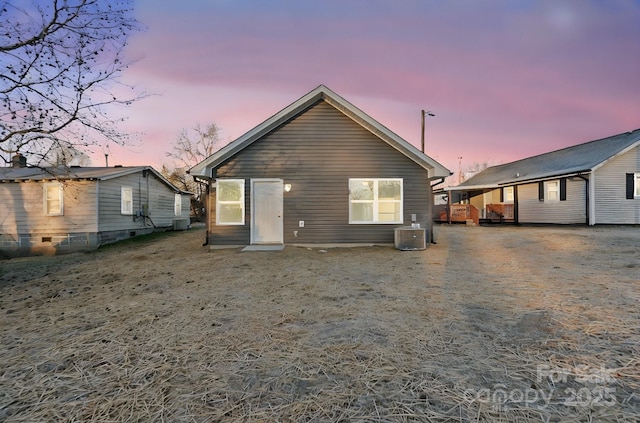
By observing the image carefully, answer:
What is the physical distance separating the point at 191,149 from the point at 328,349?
112 ft

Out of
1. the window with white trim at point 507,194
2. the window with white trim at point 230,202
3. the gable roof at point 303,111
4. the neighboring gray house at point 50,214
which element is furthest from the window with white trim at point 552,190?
the neighboring gray house at point 50,214

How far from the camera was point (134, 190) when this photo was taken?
16.2 m

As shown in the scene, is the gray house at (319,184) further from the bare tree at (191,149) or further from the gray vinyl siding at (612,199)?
the bare tree at (191,149)

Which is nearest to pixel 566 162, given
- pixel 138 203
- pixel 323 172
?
pixel 323 172

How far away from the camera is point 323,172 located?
1037 cm

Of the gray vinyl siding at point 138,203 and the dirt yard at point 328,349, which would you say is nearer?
the dirt yard at point 328,349

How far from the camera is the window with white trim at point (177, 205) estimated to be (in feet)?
70.4

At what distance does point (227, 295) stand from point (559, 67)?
52.9 ft

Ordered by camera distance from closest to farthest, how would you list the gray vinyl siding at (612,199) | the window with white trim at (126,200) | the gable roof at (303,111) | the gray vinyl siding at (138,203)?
the gable roof at (303,111) → the gray vinyl siding at (138,203) → the gray vinyl siding at (612,199) → the window with white trim at (126,200)

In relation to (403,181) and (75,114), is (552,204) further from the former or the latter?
(75,114)

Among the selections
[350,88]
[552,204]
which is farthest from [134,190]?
[552,204]

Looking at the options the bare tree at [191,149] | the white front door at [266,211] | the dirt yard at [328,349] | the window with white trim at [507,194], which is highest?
the bare tree at [191,149]

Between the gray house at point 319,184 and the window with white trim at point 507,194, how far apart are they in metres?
13.3

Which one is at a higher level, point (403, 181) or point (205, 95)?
point (205, 95)
